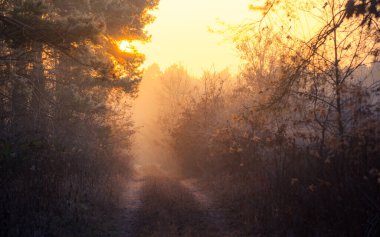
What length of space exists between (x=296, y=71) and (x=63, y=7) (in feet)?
41.6

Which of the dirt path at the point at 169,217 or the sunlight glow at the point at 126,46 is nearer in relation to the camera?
the dirt path at the point at 169,217

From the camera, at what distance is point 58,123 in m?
17.7

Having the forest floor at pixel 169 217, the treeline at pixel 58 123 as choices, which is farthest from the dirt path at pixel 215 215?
the treeline at pixel 58 123

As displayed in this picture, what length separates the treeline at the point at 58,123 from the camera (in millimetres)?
8948

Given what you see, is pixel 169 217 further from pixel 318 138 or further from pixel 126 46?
pixel 126 46

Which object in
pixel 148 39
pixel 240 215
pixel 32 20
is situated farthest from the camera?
pixel 148 39

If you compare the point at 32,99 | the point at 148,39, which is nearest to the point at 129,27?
the point at 148,39

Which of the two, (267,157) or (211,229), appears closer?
(211,229)

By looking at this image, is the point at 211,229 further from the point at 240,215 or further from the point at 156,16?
the point at 156,16

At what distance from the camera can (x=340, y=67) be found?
32.2ft

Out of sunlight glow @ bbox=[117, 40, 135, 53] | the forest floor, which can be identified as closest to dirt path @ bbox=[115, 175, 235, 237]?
the forest floor

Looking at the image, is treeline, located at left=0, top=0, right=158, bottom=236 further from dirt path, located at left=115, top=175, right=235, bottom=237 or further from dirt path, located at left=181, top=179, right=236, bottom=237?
dirt path, located at left=181, top=179, right=236, bottom=237

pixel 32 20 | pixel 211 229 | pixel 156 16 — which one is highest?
pixel 156 16

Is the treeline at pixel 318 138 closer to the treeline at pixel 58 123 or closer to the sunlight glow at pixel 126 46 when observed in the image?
the treeline at pixel 58 123
